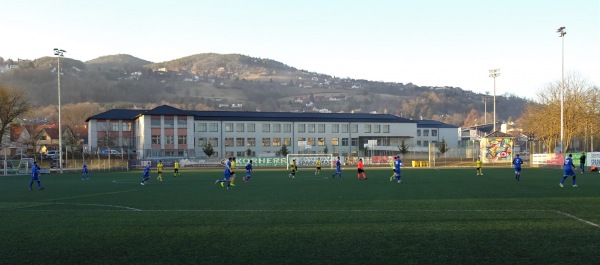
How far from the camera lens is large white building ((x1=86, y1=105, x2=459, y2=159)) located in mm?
83250

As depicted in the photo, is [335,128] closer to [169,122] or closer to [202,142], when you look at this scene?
[202,142]

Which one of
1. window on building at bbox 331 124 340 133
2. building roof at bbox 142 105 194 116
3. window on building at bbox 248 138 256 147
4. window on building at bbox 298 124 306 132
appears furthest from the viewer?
window on building at bbox 331 124 340 133

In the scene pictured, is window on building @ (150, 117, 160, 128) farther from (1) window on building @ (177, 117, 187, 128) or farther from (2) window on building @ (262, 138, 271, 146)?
(2) window on building @ (262, 138, 271, 146)

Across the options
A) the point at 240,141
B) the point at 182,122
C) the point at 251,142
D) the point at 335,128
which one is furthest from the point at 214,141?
the point at 335,128

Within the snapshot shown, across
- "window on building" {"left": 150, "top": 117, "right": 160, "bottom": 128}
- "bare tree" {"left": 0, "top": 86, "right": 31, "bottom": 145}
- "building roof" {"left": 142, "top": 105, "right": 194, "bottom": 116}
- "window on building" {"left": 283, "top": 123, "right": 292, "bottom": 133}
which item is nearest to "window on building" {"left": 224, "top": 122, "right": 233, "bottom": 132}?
"building roof" {"left": 142, "top": 105, "right": 194, "bottom": 116}

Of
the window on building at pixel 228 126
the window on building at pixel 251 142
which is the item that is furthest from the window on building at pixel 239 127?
the window on building at pixel 251 142

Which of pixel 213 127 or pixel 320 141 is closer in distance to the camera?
pixel 213 127

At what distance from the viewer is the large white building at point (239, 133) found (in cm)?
8325

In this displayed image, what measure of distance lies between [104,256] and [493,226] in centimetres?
850

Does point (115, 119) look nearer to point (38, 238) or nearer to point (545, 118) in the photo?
point (545, 118)

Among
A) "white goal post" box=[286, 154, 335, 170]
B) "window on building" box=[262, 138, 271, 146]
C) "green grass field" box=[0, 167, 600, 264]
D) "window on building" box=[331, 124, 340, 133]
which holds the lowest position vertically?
"white goal post" box=[286, 154, 335, 170]

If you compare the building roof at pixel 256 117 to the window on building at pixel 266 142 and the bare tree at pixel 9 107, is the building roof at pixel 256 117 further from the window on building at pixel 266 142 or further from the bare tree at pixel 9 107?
the bare tree at pixel 9 107

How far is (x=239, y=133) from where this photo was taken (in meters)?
90.4

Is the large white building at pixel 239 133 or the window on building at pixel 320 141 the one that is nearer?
the large white building at pixel 239 133
